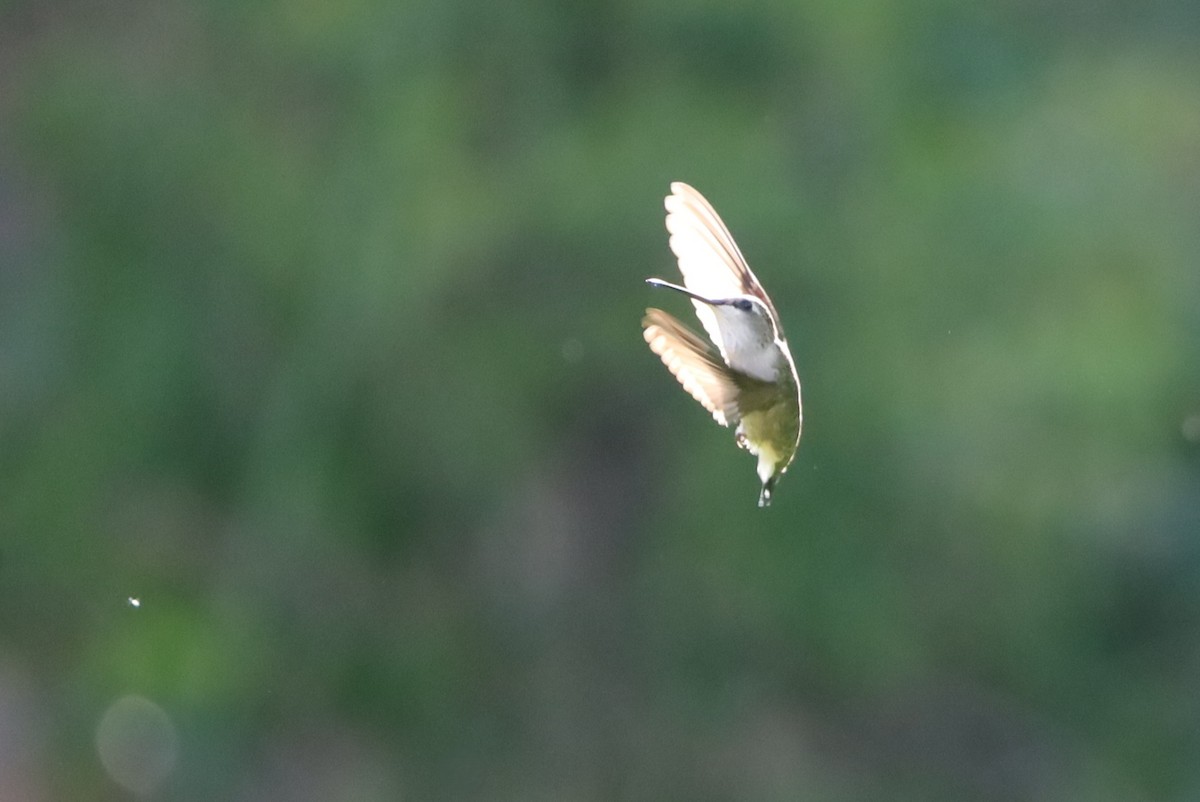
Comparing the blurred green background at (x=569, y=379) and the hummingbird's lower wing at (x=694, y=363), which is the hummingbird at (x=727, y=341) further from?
the blurred green background at (x=569, y=379)

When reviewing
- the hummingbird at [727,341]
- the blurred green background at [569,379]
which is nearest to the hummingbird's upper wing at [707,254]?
the hummingbird at [727,341]

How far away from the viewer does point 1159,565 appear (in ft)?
13.4

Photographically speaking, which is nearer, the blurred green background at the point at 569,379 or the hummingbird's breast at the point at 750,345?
the hummingbird's breast at the point at 750,345

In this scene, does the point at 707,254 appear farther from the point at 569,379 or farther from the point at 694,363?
the point at 569,379

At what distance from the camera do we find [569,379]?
365 centimetres

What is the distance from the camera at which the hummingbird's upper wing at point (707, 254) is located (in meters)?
1.66

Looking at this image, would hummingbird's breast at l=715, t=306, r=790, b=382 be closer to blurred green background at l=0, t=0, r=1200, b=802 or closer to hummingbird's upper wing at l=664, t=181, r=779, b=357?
hummingbird's upper wing at l=664, t=181, r=779, b=357

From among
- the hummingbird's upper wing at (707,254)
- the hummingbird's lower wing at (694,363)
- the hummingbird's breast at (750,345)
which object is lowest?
the hummingbird's lower wing at (694,363)

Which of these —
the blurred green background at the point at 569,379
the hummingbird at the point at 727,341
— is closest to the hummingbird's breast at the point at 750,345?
the hummingbird at the point at 727,341

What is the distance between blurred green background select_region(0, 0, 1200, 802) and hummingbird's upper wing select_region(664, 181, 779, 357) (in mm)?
1698

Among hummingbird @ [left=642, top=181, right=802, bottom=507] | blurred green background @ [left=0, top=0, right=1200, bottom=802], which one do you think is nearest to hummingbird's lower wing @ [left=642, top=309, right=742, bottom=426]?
hummingbird @ [left=642, top=181, right=802, bottom=507]

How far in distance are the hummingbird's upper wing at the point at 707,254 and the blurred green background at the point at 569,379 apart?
1.70 metres

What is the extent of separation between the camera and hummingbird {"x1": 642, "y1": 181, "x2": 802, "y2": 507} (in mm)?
1621

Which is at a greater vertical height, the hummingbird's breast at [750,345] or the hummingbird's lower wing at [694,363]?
the hummingbird's breast at [750,345]
